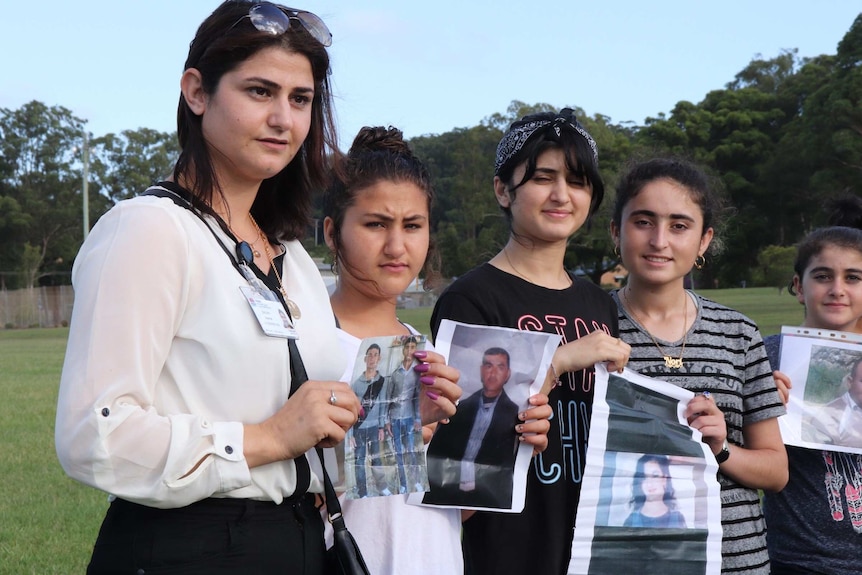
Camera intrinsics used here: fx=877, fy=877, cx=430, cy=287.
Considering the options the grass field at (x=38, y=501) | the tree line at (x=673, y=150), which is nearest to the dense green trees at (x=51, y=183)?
the tree line at (x=673, y=150)

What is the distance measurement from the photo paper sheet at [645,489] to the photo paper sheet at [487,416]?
228 mm

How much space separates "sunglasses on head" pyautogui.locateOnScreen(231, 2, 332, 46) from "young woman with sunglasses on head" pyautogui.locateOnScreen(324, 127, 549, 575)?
39cm

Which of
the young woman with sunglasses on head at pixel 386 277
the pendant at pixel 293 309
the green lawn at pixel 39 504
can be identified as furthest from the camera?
the green lawn at pixel 39 504

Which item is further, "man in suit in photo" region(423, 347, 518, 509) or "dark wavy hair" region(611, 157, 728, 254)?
"dark wavy hair" region(611, 157, 728, 254)

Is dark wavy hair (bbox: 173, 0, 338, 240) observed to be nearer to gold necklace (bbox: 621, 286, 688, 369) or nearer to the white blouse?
the white blouse

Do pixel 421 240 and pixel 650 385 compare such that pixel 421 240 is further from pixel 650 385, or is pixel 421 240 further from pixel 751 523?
pixel 751 523

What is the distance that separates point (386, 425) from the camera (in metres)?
2.23

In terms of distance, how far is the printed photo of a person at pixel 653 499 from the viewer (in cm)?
273

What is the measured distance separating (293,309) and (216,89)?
0.54 metres

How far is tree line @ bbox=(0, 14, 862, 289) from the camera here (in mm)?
31188

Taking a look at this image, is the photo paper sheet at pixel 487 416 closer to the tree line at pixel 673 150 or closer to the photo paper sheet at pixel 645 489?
the photo paper sheet at pixel 645 489

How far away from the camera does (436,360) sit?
2285mm

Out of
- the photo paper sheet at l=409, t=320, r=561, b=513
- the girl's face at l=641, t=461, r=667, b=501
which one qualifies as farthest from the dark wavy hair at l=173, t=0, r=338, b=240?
the girl's face at l=641, t=461, r=667, b=501

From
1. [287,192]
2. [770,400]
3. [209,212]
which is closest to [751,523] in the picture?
[770,400]
